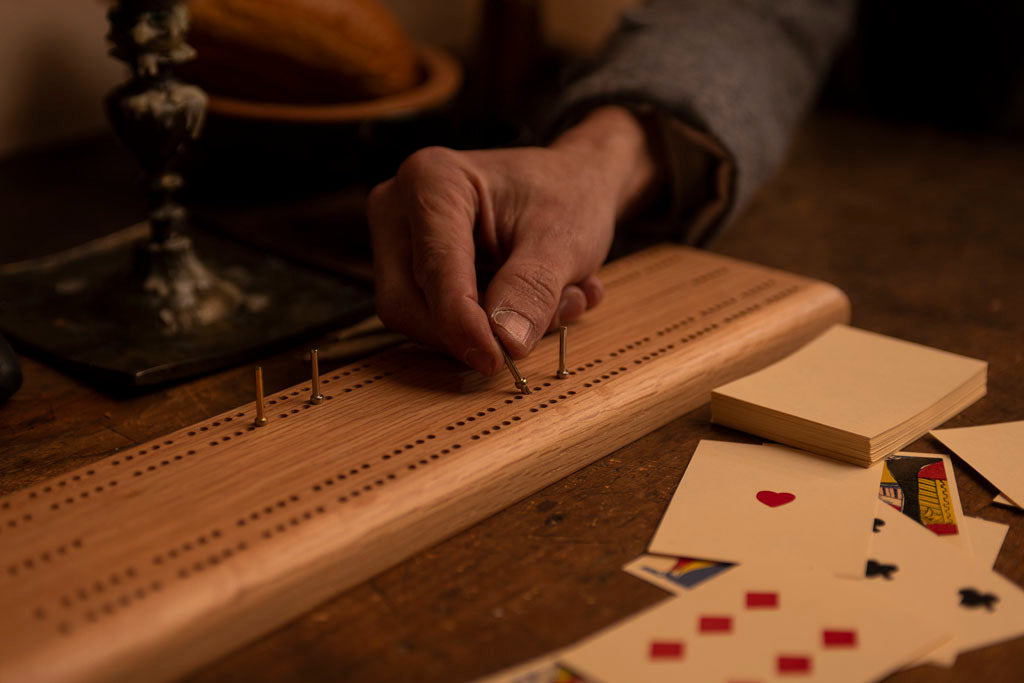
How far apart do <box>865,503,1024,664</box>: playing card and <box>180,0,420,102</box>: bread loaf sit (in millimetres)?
799

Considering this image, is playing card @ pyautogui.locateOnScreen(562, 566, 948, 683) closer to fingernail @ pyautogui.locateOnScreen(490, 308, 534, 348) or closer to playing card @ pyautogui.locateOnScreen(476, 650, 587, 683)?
playing card @ pyautogui.locateOnScreen(476, 650, 587, 683)

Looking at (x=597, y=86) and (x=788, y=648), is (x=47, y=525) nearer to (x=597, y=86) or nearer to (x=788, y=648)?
(x=788, y=648)

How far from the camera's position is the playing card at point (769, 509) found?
0.61 meters

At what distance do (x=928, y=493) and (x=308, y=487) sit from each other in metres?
0.42

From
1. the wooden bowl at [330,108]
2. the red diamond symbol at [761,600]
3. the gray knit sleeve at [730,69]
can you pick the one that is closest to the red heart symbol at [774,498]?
the red diamond symbol at [761,600]

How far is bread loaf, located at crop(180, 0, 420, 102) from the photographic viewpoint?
109 cm

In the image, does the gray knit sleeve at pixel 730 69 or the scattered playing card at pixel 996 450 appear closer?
the scattered playing card at pixel 996 450

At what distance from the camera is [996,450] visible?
746 mm

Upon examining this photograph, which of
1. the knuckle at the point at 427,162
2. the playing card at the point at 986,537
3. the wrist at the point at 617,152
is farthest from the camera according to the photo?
the wrist at the point at 617,152

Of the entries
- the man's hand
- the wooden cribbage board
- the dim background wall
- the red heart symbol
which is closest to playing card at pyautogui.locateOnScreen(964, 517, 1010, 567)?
the red heart symbol

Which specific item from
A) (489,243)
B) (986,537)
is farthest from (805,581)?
(489,243)

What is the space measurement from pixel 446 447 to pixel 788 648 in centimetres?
25

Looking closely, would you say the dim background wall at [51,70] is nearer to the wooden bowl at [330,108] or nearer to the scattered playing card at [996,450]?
the wooden bowl at [330,108]

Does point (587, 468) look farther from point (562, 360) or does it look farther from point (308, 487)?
point (308, 487)
